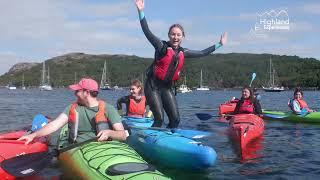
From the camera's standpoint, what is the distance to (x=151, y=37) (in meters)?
7.69

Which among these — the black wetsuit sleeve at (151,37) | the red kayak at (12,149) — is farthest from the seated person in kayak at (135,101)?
the red kayak at (12,149)

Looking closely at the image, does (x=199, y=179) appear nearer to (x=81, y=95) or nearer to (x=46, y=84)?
(x=81, y=95)

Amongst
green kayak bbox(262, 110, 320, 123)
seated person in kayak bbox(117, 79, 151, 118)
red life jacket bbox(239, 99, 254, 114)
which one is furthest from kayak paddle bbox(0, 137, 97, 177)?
green kayak bbox(262, 110, 320, 123)

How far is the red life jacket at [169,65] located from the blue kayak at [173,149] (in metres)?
0.99

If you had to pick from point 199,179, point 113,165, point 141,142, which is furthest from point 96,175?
point 141,142

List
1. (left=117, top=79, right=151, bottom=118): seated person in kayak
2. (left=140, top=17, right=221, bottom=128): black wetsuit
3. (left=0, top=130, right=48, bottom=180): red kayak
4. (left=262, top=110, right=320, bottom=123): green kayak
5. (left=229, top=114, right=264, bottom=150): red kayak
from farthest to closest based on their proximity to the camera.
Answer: (left=262, top=110, right=320, bottom=123): green kayak → (left=117, top=79, right=151, bottom=118): seated person in kayak → (left=229, top=114, right=264, bottom=150): red kayak → (left=140, top=17, right=221, bottom=128): black wetsuit → (left=0, top=130, right=48, bottom=180): red kayak

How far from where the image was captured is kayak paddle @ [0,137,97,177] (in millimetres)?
5605

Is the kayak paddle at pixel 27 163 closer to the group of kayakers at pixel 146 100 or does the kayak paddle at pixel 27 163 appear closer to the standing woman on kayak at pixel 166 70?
the group of kayakers at pixel 146 100

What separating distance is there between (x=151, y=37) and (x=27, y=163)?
3078 mm

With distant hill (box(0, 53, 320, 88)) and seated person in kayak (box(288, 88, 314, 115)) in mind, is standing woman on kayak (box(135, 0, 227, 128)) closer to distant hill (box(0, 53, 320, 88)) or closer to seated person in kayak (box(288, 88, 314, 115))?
seated person in kayak (box(288, 88, 314, 115))

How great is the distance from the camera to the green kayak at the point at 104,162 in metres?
4.78

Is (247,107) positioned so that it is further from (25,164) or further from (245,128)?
(25,164)

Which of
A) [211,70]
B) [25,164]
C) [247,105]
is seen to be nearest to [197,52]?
[25,164]

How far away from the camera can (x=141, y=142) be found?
7.79 m
